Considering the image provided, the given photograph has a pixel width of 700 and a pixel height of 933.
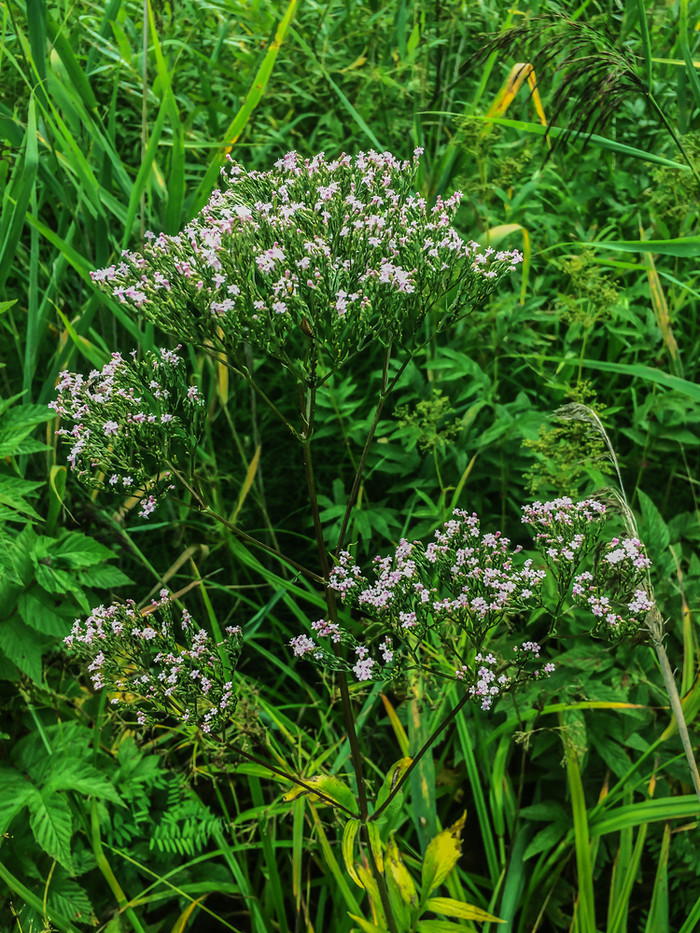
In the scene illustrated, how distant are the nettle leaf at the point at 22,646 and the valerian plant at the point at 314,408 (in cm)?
43

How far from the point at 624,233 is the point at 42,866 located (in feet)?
10.5

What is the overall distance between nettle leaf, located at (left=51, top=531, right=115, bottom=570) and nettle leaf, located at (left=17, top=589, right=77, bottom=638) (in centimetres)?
13

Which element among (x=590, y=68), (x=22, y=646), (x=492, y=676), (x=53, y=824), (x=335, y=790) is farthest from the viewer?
(x=22, y=646)

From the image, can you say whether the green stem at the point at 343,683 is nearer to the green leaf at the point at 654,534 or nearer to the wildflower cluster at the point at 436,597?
the wildflower cluster at the point at 436,597

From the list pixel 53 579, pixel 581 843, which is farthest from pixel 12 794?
pixel 581 843

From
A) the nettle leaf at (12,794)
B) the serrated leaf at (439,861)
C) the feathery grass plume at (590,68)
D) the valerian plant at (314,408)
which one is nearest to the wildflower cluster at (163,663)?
the valerian plant at (314,408)

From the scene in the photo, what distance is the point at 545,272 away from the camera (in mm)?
3393

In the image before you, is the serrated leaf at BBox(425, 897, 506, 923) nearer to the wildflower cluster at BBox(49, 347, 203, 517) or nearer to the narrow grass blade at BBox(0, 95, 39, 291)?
the wildflower cluster at BBox(49, 347, 203, 517)

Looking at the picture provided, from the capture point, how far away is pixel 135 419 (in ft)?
5.89

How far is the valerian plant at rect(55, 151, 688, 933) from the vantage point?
171 centimetres

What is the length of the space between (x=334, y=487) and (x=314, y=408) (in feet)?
3.40

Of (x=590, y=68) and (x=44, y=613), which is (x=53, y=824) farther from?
(x=590, y=68)

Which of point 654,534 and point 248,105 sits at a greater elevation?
point 248,105

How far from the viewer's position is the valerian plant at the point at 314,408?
1713mm
